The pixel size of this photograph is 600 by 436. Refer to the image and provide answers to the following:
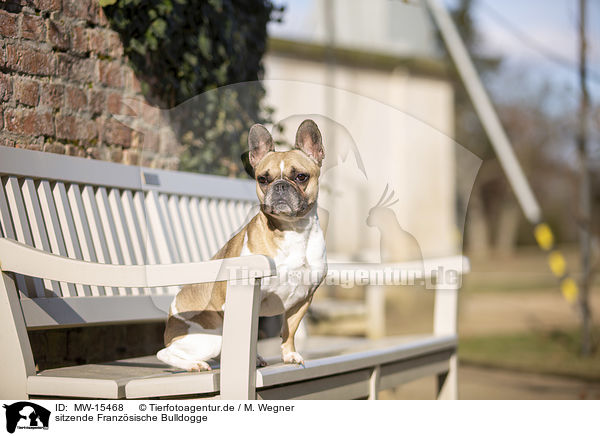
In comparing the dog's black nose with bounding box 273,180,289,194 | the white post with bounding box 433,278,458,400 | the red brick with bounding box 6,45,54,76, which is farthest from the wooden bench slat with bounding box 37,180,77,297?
the white post with bounding box 433,278,458,400

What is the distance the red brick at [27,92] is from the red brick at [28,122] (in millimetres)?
36

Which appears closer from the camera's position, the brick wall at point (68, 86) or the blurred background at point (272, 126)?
the blurred background at point (272, 126)

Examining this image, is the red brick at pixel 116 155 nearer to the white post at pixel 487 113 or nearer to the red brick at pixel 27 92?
the red brick at pixel 27 92

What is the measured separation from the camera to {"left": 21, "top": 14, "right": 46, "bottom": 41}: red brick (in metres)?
3.00

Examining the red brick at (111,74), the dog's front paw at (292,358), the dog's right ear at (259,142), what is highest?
the red brick at (111,74)

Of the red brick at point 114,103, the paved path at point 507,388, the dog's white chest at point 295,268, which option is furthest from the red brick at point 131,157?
the paved path at point 507,388

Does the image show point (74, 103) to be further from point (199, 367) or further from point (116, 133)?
point (199, 367)

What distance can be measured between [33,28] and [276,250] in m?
1.55

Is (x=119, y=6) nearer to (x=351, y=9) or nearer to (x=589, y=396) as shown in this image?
(x=589, y=396)

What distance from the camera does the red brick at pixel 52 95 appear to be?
3.10 metres

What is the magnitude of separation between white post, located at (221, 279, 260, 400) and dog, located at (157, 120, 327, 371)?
0.10 m

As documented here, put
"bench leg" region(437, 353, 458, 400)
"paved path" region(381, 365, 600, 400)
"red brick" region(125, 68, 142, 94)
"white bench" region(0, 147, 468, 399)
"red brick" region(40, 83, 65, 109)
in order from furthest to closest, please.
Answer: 1. "paved path" region(381, 365, 600, 400)
2. "bench leg" region(437, 353, 458, 400)
3. "red brick" region(125, 68, 142, 94)
4. "red brick" region(40, 83, 65, 109)
5. "white bench" region(0, 147, 468, 399)

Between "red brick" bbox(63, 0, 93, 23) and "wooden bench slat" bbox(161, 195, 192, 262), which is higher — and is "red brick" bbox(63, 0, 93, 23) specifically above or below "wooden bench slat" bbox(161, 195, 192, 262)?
above

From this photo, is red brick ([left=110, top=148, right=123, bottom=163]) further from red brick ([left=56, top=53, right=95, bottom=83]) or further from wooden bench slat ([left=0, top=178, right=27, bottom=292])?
wooden bench slat ([left=0, top=178, right=27, bottom=292])
